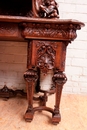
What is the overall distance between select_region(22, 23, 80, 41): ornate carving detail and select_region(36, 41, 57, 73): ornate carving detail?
0.13 ft

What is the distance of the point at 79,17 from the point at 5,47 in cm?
79

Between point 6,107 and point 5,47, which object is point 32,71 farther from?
point 5,47

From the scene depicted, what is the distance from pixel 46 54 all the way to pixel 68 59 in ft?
2.32

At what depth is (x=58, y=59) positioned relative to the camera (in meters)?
0.89

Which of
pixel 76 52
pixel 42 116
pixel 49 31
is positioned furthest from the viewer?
pixel 76 52

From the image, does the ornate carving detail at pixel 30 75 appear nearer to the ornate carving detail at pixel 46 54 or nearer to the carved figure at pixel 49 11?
the ornate carving detail at pixel 46 54

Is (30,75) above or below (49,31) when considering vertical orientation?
below

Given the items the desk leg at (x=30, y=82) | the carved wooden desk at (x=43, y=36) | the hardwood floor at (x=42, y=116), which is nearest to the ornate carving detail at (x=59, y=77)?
the carved wooden desk at (x=43, y=36)

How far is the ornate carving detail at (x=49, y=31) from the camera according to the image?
84 cm

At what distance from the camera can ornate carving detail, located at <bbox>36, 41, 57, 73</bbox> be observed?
88cm

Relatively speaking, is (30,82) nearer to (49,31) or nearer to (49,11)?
(49,31)

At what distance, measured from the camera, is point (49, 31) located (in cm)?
86

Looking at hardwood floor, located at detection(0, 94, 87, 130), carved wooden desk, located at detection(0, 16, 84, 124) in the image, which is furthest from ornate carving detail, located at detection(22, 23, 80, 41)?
hardwood floor, located at detection(0, 94, 87, 130)

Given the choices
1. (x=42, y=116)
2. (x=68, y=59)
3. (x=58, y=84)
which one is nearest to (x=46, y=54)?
(x=58, y=84)
